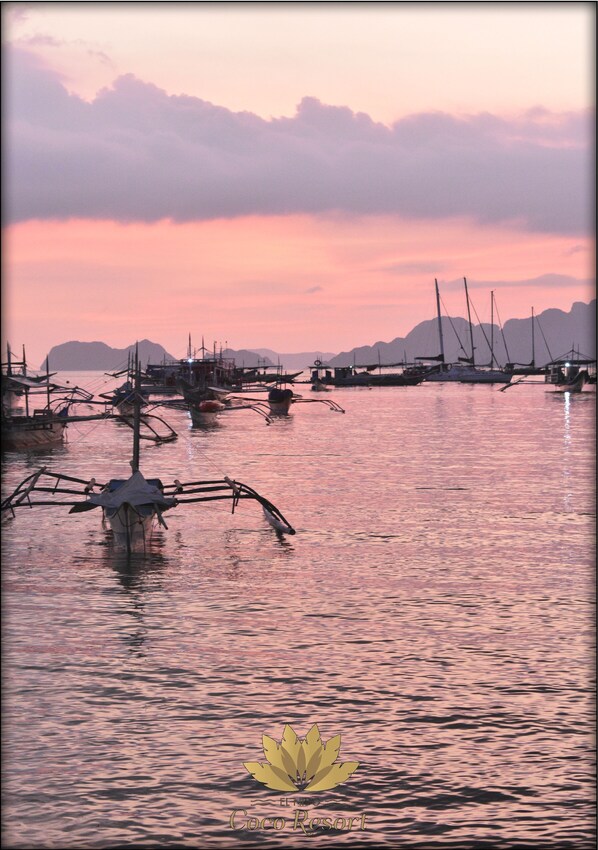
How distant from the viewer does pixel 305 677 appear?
20859 millimetres

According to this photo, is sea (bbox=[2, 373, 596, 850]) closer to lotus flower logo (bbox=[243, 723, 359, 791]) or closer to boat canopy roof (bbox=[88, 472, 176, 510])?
lotus flower logo (bbox=[243, 723, 359, 791])

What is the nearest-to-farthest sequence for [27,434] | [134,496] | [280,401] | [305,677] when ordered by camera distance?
[305,677], [134,496], [27,434], [280,401]

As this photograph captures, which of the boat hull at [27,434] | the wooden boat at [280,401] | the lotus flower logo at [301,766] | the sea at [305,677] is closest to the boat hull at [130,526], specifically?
the sea at [305,677]

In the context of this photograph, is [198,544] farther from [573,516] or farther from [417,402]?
[417,402]

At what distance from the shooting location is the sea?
14.7m

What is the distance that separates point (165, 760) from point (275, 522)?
77.3 feet

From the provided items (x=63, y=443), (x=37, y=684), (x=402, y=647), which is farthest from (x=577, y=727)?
(x=63, y=443)

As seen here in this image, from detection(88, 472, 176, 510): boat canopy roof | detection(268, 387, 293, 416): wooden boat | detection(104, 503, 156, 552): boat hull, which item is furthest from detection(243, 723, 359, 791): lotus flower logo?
detection(268, 387, 293, 416): wooden boat

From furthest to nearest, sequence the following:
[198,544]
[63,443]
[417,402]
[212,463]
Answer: [417,402] → [63,443] → [212,463] → [198,544]

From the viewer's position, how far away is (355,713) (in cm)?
1881

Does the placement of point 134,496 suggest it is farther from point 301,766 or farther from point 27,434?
point 27,434

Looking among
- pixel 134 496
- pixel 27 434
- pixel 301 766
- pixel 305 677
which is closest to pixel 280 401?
pixel 27 434

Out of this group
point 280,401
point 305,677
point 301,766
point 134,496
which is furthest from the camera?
point 280,401

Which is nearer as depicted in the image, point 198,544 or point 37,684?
point 37,684
